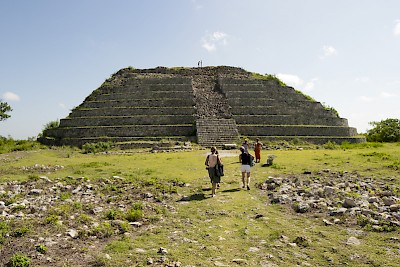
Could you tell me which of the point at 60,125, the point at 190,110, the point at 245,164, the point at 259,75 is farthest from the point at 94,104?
the point at 245,164

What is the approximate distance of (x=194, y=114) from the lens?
126 feet

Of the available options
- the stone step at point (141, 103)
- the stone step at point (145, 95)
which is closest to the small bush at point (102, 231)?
the stone step at point (141, 103)

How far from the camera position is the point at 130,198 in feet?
37.1

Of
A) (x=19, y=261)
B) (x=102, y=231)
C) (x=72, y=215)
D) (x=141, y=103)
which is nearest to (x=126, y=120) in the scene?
(x=141, y=103)

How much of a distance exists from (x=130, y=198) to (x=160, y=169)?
6644mm

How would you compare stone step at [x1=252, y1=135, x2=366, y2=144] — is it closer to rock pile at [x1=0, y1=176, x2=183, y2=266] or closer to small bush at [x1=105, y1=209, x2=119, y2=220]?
rock pile at [x1=0, y1=176, x2=183, y2=266]

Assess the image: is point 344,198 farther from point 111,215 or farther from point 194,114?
point 194,114

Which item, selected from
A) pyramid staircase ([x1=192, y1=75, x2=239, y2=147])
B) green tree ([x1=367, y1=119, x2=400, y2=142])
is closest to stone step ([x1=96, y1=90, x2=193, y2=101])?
pyramid staircase ([x1=192, y1=75, x2=239, y2=147])

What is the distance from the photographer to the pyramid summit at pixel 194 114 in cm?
3544

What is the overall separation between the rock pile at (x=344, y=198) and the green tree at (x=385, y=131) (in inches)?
1174

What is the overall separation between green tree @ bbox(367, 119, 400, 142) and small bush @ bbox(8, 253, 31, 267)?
43.1 metres

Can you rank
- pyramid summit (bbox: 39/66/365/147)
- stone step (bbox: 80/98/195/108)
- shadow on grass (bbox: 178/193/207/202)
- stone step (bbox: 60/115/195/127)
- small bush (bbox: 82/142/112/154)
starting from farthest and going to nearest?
stone step (bbox: 80/98/195/108) → stone step (bbox: 60/115/195/127) → pyramid summit (bbox: 39/66/365/147) → small bush (bbox: 82/142/112/154) → shadow on grass (bbox: 178/193/207/202)

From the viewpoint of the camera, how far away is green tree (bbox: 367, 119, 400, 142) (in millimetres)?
39156

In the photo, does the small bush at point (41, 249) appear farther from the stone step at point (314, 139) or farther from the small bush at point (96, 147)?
the stone step at point (314, 139)
